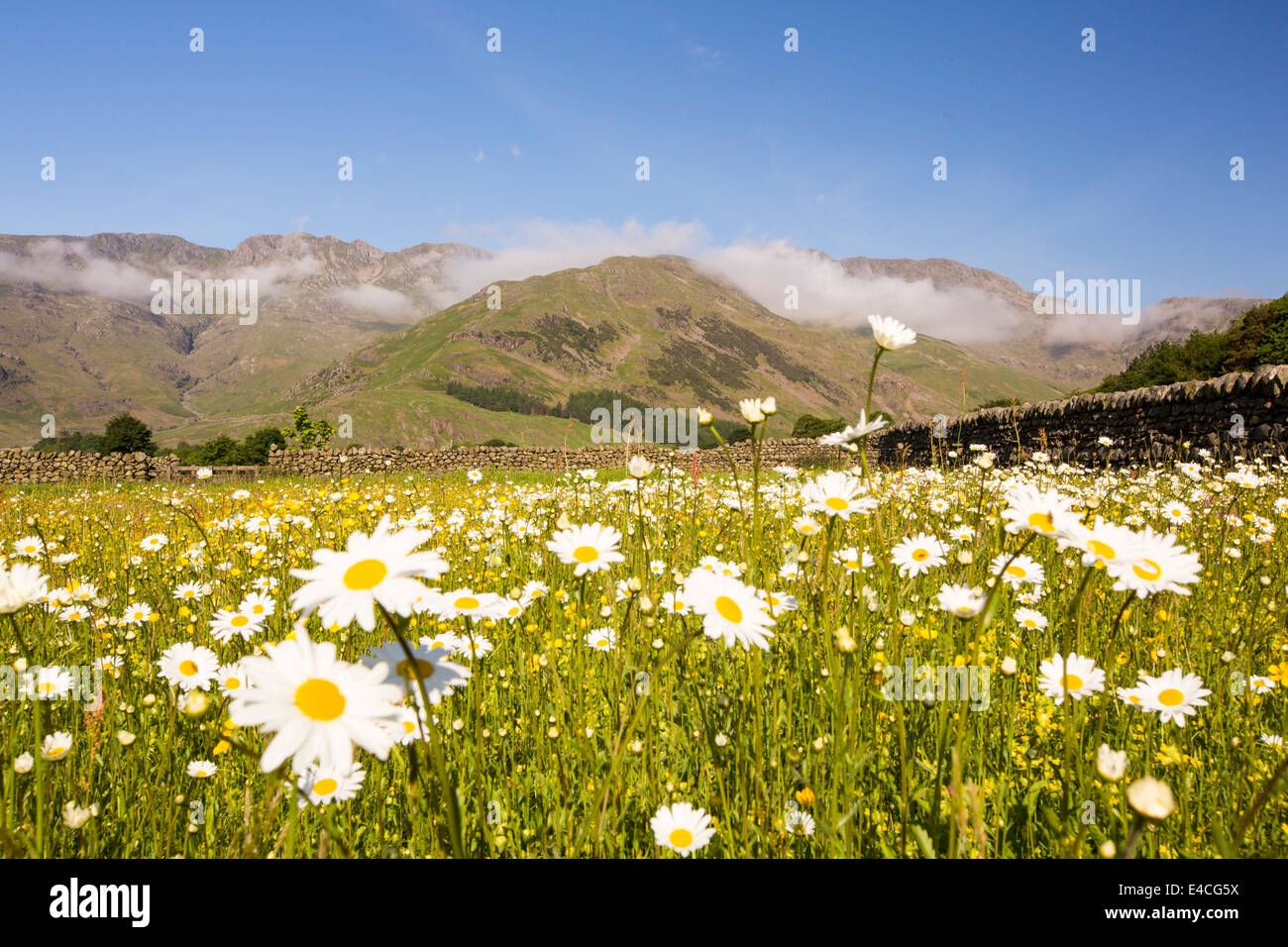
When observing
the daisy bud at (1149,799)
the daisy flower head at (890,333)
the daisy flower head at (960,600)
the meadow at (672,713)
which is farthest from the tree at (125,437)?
the daisy bud at (1149,799)

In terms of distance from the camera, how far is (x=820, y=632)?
255 centimetres

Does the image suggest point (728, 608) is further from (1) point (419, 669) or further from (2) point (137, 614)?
(2) point (137, 614)

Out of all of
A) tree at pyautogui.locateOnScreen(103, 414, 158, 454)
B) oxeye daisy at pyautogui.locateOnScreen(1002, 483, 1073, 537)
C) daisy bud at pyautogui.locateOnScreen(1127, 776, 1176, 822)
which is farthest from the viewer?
tree at pyautogui.locateOnScreen(103, 414, 158, 454)

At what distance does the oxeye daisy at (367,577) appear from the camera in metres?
0.97

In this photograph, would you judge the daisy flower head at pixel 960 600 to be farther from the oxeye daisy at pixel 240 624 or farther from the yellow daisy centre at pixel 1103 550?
the oxeye daisy at pixel 240 624

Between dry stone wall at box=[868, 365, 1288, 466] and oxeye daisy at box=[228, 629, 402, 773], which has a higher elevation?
dry stone wall at box=[868, 365, 1288, 466]

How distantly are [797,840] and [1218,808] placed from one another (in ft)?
4.12

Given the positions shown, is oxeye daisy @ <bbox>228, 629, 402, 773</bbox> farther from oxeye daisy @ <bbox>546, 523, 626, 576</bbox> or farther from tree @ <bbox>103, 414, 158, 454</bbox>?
tree @ <bbox>103, 414, 158, 454</bbox>

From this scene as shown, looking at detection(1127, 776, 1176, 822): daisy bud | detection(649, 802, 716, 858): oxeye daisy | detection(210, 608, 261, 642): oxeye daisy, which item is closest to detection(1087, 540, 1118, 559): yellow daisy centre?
detection(1127, 776, 1176, 822): daisy bud

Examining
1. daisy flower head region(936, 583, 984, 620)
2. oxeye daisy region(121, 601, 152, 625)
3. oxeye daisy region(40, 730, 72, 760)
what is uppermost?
daisy flower head region(936, 583, 984, 620)

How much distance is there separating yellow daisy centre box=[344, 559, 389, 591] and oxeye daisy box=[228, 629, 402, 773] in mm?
117

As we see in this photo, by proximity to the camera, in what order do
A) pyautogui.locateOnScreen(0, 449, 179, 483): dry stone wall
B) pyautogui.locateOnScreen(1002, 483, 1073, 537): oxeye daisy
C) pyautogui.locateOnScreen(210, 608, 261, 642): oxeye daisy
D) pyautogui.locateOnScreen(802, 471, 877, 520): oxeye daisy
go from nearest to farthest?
pyautogui.locateOnScreen(1002, 483, 1073, 537): oxeye daisy → pyautogui.locateOnScreen(802, 471, 877, 520): oxeye daisy → pyautogui.locateOnScreen(210, 608, 261, 642): oxeye daisy → pyautogui.locateOnScreen(0, 449, 179, 483): dry stone wall

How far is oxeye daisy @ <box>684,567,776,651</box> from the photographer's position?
1.36 meters
